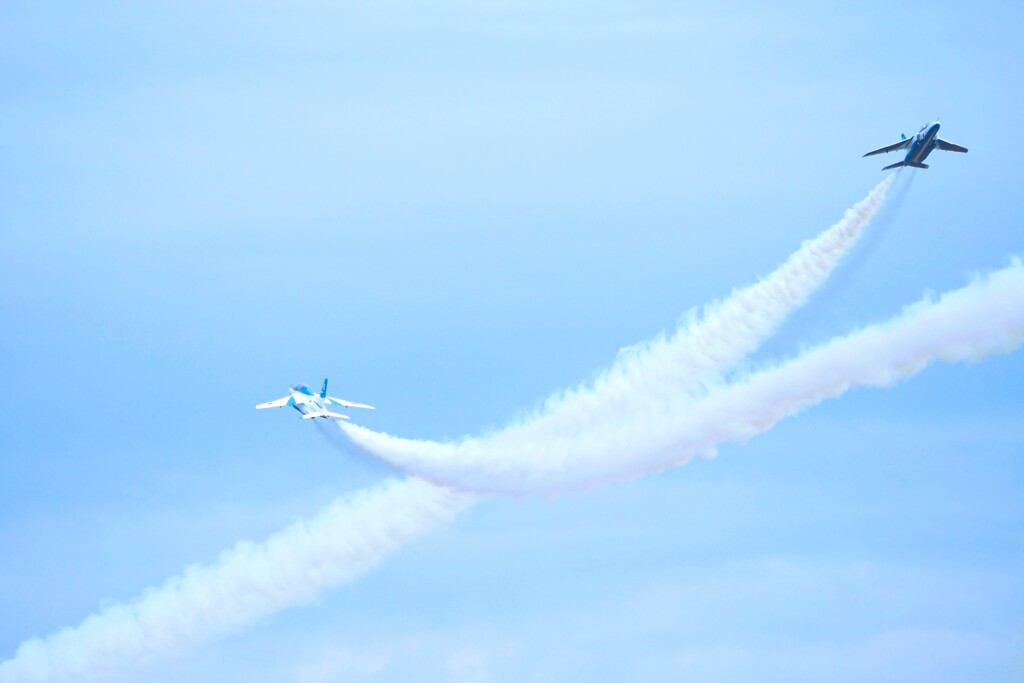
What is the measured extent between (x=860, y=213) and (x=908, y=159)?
4212mm

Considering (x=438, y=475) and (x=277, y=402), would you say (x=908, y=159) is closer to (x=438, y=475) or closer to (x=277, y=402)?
(x=438, y=475)

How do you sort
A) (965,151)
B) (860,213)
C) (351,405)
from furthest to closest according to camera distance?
(351,405) → (965,151) → (860,213)

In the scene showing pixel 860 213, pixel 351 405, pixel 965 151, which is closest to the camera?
pixel 860 213

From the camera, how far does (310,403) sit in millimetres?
86188

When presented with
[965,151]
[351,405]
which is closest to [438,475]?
[351,405]

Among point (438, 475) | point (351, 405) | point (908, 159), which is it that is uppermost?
point (908, 159)

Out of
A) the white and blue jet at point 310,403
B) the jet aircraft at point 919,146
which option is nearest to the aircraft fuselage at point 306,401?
the white and blue jet at point 310,403

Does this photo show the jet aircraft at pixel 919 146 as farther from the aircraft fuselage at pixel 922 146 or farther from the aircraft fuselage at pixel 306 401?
Answer: the aircraft fuselage at pixel 306 401

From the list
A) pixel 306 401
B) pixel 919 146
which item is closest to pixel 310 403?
pixel 306 401

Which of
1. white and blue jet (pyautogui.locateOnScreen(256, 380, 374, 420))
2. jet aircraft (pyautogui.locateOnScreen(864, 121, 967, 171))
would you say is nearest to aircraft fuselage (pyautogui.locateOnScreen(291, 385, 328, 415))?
white and blue jet (pyautogui.locateOnScreen(256, 380, 374, 420))

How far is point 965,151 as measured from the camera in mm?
83375

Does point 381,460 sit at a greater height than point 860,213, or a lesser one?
lesser

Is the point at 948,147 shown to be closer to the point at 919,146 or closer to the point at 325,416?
the point at 919,146

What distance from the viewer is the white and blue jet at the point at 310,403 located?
84.4 meters
